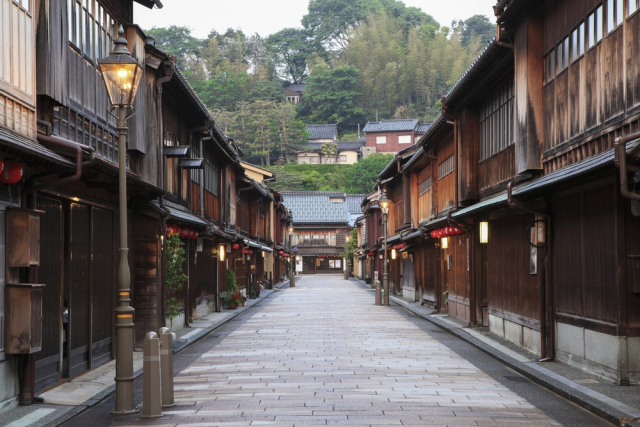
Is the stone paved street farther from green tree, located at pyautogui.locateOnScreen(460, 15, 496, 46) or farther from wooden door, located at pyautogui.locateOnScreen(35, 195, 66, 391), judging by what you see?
green tree, located at pyautogui.locateOnScreen(460, 15, 496, 46)

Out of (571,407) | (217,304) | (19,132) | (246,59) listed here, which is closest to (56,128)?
(19,132)

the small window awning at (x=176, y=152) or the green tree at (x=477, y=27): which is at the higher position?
the green tree at (x=477, y=27)

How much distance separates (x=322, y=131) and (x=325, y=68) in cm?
1168

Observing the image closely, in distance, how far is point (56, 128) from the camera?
12.8 m

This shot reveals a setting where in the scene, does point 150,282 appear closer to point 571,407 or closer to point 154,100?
point 154,100

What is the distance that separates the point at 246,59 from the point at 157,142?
4554 inches

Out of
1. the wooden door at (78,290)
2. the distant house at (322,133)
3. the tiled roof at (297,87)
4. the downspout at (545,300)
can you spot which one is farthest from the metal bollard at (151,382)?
the tiled roof at (297,87)

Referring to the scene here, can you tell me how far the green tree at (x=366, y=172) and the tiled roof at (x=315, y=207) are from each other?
549cm

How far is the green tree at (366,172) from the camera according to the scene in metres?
105

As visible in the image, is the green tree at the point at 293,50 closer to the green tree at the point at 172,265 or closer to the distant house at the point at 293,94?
the distant house at the point at 293,94

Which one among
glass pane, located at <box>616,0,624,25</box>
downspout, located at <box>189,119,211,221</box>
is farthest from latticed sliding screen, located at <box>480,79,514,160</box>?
downspout, located at <box>189,119,211,221</box>

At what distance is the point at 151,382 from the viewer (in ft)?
33.4

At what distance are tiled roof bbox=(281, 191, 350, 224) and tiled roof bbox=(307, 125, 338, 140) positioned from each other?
50.0 ft

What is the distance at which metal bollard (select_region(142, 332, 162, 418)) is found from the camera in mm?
10156
